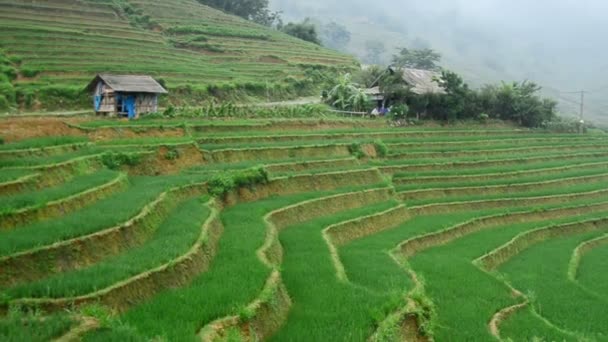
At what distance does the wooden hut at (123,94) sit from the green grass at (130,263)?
1202 centimetres

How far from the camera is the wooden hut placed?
24141 millimetres

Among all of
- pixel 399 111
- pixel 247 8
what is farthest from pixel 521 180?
pixel 247 8

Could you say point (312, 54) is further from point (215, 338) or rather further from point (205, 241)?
point (215, 338)

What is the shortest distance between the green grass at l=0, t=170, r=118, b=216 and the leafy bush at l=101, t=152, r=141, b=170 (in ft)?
4.18

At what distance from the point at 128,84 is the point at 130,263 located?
640 inches

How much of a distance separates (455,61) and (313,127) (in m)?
98.2

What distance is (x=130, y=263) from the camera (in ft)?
30.9

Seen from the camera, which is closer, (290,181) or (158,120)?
(290,181)

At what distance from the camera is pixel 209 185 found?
16.6 metres

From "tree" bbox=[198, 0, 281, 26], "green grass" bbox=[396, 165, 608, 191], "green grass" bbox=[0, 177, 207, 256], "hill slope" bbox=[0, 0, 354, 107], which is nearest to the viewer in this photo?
"green grass" bbox=[0, 177, 207, 256]

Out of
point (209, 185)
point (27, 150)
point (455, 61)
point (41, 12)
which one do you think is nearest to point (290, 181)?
point (209, 185)

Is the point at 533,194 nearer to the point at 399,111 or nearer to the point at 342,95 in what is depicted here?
the point at 399,111

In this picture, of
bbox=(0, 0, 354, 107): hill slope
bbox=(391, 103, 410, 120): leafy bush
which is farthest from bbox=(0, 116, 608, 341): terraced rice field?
bbox=(0, 0, 354, 107): hill slope

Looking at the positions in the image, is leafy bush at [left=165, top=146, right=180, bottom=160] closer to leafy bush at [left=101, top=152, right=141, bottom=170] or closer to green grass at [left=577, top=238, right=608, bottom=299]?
leafy bush at [left=101, top=152, right=141, bottom=170]
